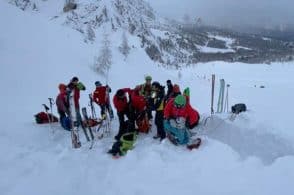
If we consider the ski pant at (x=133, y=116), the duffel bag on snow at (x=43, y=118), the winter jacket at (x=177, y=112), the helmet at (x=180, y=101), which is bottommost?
the duffel bag on snow at (x=43, y=118)

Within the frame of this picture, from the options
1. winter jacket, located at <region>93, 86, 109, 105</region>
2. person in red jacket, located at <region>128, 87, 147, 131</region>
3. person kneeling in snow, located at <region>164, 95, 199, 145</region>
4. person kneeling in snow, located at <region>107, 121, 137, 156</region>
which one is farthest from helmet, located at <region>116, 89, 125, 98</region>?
winter jacket, located at <region>93, 86, 109, 105</region>

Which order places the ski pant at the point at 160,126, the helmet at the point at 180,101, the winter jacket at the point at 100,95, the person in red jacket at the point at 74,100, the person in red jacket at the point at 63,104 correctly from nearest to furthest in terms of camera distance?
the helmet at the point at 180,101 < the ski pant at the point at 160,126 < the person in red jacket at the point at 74,100 < the person in red jacket at the point at 63,104 < the winter jacket at the point at 100,95

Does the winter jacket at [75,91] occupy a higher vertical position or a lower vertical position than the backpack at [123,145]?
higher

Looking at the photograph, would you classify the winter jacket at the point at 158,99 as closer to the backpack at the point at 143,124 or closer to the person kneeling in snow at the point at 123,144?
the backpack at the point at 143,124

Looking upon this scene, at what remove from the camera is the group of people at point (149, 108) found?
9.46 metres

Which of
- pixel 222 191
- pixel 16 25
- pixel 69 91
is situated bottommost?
pixel 222 191

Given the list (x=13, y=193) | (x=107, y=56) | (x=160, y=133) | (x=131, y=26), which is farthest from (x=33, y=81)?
(x=131, y=26)

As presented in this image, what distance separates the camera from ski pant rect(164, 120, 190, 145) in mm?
9398

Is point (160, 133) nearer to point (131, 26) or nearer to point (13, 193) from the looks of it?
point (13, 193)

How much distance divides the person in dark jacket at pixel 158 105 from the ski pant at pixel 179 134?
0.62 m

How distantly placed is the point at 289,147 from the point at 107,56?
26760 mm

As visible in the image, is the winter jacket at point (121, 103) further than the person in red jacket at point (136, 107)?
No

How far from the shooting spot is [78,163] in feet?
29.3

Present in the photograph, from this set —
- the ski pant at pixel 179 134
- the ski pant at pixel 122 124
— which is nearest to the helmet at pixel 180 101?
the ski pant at pixel 179 134
